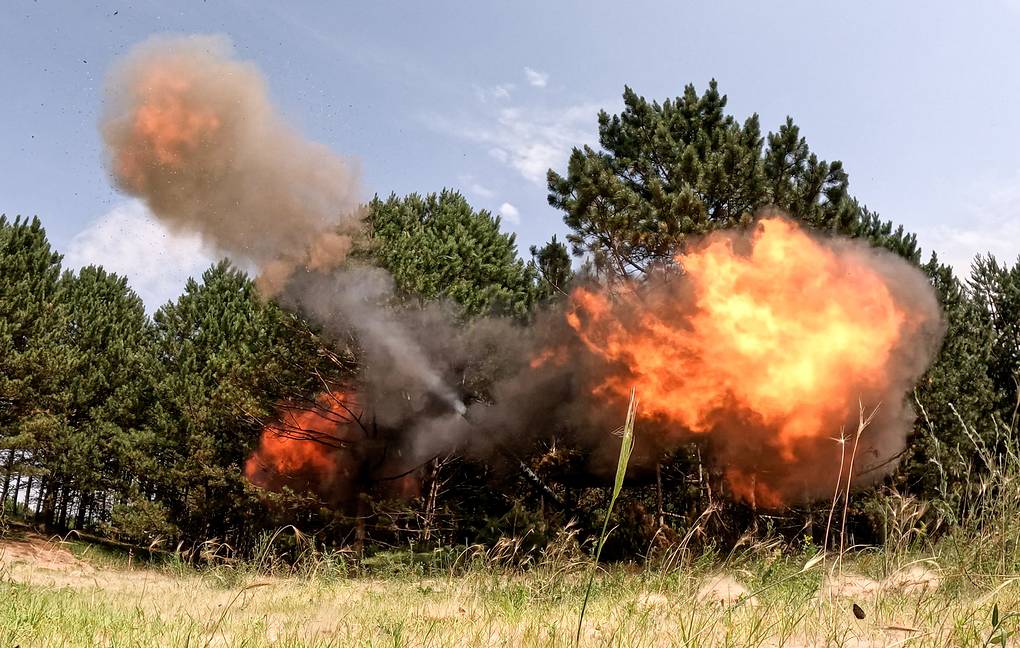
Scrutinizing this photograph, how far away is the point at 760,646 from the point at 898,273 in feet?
40.8

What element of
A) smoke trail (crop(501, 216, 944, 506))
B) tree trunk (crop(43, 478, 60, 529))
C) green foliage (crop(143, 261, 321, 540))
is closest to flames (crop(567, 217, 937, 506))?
smoke trail (crop(501, 216, 944, 506))

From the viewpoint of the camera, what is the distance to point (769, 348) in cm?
1263

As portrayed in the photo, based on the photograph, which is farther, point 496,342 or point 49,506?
point 49,506

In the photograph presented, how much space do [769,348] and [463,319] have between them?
29.9ft

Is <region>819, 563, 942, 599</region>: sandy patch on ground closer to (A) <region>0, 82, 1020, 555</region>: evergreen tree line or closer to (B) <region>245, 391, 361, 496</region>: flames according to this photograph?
(A) <region>0, 82, 1020, 555</region>: evergreen tree line

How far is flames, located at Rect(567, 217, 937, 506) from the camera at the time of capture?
12.5 m

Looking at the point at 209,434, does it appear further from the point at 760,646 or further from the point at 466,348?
the point at 760,646

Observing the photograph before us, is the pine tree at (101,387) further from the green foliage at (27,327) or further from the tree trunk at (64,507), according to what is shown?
the tree trunk at (64,507)

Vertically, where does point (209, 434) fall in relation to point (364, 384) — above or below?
below

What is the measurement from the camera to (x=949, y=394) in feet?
62.9

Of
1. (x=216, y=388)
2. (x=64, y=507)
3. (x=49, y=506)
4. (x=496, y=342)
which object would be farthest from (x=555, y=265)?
(x=64, y=507)

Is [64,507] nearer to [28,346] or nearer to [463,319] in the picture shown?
[28,346]

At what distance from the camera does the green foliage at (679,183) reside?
48.6 ft

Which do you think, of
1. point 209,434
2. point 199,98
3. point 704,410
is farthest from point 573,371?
point 209,434
